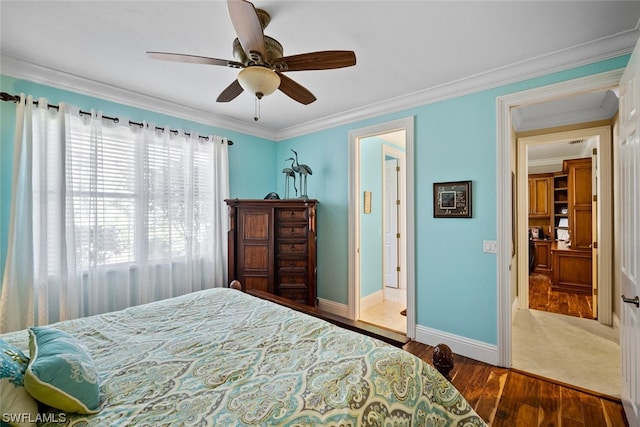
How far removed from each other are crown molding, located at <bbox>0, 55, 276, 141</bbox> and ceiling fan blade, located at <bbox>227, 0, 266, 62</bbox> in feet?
6.84

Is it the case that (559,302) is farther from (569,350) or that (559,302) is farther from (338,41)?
(338,41)

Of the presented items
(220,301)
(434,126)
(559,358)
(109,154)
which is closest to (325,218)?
(434,126)

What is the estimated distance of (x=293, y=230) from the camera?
3.52 metres

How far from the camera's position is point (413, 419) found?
1033mm

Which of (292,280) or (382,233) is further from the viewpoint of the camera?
(382,233)

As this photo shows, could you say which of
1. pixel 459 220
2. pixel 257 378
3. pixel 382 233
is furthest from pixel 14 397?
pixel 382 233

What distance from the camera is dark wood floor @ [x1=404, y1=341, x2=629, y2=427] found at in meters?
1.84

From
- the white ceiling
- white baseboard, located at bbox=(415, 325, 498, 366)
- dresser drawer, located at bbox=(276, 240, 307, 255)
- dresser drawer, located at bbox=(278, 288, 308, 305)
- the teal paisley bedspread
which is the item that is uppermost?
the white ceiling

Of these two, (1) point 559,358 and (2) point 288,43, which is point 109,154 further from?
(1) point 559,358

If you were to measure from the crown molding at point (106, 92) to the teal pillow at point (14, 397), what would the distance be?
256 cm

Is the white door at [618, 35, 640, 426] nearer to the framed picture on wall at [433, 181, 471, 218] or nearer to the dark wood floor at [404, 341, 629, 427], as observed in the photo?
the dark wood floor at [404, 341, 629, 427]

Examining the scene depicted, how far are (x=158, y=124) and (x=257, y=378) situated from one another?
307cm

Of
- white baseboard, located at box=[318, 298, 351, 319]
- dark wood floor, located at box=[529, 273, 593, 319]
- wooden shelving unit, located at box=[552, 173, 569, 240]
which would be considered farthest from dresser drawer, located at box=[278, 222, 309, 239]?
wooden shelving unit, located at box=[552, 173, 569, 240]

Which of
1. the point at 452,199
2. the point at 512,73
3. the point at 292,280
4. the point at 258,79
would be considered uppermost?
the point at 512,73
